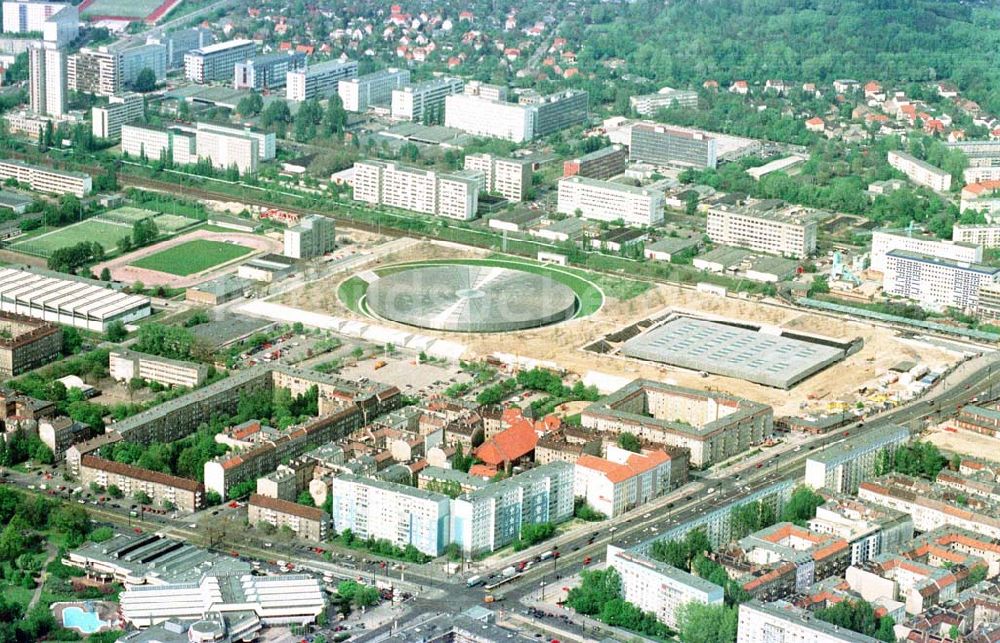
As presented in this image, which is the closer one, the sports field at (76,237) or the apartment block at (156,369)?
the apartment block at (156,369)

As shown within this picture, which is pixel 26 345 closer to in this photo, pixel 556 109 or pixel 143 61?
pixel 556 109

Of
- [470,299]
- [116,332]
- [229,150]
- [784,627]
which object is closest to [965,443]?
[784,627]

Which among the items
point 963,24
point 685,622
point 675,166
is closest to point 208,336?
point 685,622

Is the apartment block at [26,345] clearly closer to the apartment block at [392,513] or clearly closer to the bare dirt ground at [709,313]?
the bare dirt ground at [709,313]

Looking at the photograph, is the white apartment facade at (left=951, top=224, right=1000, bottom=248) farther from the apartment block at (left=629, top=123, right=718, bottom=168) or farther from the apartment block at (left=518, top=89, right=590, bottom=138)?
the apartment block at (left=518, top=89, right=590, bottom=138)

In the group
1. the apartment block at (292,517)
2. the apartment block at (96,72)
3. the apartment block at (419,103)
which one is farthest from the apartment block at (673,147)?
the apartment block at (292,517)

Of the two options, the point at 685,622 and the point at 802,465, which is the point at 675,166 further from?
the point at 685,622
